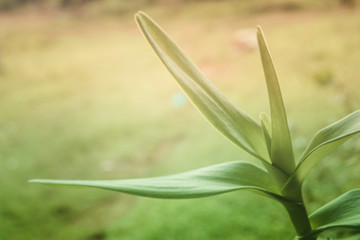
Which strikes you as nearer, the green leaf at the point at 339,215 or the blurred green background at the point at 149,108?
the green leaf at the point at 339,215


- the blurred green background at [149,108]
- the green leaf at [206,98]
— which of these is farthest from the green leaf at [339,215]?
the blurred green background at [149,108]

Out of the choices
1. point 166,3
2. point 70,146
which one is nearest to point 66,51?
point 166,3

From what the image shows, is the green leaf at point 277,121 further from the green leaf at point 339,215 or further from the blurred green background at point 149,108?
the blurred green background at point 149,108

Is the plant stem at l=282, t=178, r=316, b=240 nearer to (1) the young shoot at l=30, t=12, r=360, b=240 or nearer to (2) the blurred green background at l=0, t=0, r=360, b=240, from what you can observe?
(1) the young shoot at l=30, t=12, r=360, b=240

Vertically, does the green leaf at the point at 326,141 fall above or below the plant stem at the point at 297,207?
above

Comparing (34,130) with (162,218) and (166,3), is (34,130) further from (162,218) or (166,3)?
(166,3)
